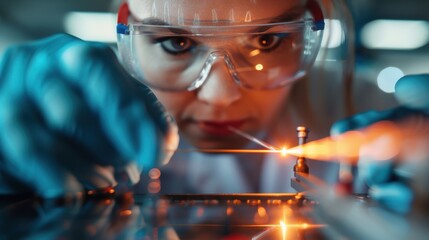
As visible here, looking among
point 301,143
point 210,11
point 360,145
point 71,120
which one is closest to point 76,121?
point 71,120

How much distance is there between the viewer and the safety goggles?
0.96 metres

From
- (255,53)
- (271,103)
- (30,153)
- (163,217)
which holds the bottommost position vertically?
(163,217)

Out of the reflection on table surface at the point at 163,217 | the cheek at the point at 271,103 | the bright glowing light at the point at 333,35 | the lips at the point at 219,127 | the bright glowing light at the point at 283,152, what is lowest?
the reflection on table surface at the point at 163,217

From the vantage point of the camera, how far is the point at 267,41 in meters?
0.97

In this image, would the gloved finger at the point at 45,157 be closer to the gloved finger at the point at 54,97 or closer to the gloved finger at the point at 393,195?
the gloved finger at the point at 54,97

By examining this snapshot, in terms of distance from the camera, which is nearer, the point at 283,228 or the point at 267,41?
the point at 283,228

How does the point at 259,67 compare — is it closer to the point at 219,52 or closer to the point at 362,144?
the point at 219,52

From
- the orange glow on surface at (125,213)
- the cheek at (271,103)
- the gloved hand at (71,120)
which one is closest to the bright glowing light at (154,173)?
the gloved hand at (71,120)

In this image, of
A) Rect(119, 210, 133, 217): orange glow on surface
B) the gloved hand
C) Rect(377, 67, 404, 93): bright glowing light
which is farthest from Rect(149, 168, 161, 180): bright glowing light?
Rect(377, 67, 404, 93): bright glowing light

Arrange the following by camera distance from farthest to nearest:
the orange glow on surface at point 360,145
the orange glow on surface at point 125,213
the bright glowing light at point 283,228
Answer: the orange glow on surface at point 360,145 < the orange glow on surface at point 125,213 < the bright glowing light at point 283,228

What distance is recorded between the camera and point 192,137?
0.98 meters

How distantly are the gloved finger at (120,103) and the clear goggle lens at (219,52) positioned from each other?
3 cm

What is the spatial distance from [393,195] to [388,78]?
0.81 feet

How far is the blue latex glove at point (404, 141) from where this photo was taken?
0.91 m
